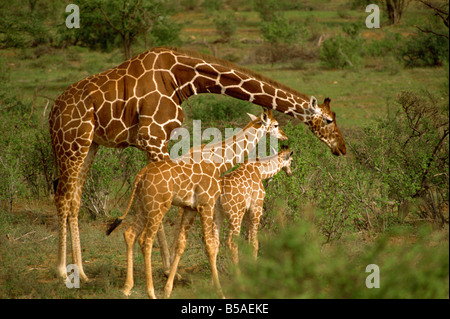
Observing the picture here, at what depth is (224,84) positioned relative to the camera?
7094 mm

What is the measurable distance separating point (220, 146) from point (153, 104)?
0.91 m

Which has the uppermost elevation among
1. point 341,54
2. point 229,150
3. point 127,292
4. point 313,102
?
point 341,54

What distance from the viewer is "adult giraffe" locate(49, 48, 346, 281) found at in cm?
691

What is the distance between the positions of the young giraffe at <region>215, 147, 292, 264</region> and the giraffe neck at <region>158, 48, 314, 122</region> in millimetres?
750

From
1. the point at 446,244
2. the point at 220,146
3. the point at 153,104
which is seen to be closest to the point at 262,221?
the point at 220,146

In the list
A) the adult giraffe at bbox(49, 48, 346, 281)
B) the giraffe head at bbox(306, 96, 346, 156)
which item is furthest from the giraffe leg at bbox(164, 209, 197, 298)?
the giraffe head at bbox(306, 96, 346, 156)

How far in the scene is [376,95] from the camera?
20.0 m

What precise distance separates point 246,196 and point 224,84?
1.33m

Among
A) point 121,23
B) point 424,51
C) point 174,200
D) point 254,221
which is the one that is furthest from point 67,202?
point 424,51

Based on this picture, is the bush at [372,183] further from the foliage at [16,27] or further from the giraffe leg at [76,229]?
the foliage at [16,27]

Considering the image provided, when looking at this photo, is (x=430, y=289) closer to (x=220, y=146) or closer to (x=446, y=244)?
(x=446, y=244)

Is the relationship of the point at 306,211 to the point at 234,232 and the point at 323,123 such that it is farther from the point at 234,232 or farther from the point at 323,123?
the point at 323,123

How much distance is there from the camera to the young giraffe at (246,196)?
22.2 feet

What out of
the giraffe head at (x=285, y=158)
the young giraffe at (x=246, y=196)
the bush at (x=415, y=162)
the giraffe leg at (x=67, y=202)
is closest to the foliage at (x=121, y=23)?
the bush at (x=415, y=162)
